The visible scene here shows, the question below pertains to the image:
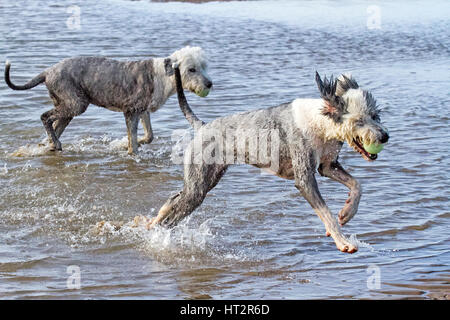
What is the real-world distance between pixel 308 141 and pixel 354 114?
45 centimetres

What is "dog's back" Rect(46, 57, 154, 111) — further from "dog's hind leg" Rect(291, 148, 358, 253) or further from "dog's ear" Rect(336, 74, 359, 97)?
"dog's ear" Rect(336, 74, 359, 97)

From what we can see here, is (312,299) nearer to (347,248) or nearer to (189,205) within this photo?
(347,248)

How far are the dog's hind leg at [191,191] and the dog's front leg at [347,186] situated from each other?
0.82m

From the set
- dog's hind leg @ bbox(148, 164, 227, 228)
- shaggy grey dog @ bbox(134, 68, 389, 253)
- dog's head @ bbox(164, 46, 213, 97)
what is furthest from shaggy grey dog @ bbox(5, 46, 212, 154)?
dog's hind leg @ bbox(148, 164, 227, 228)

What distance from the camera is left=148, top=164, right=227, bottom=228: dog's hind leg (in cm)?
645

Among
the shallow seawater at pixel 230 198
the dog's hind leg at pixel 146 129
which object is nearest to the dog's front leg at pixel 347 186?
the shallow seawater at pixel 230 198

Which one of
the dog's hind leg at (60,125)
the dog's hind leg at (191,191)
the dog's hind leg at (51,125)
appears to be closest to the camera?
the dog's hind leg at (191,191)

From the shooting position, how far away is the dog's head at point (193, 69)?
9562 millimetres

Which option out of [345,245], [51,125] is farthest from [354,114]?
[51,125]

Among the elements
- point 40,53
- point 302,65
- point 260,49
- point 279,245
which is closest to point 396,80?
point 302,65

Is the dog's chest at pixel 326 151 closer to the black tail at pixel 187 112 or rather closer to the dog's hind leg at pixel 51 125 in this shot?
the black tail at pixel 187 112

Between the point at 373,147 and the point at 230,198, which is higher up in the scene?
the point at 373,147

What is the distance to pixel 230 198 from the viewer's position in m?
8.30

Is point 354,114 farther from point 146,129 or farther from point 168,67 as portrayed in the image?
point 146,129
